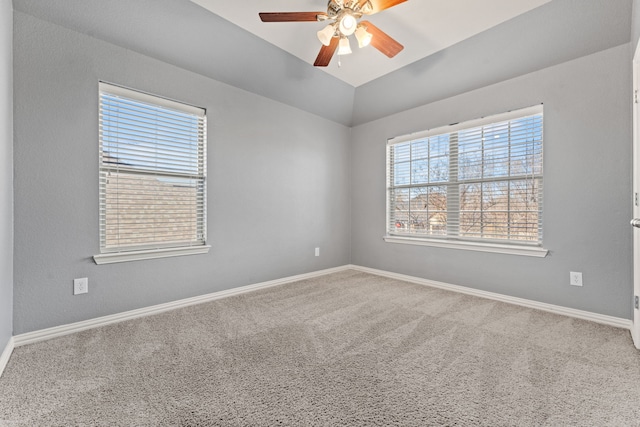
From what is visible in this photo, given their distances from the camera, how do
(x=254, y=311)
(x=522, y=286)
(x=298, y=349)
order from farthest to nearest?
(x=522, y=286) → (x=254, y=311) → (x=298, y=349)

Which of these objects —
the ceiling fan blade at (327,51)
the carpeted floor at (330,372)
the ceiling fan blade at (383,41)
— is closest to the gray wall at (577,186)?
the carpeted floor at (330,372)

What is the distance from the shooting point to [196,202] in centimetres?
294

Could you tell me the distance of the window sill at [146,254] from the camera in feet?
7.63

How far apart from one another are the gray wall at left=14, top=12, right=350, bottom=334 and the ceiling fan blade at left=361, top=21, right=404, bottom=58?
1583mm

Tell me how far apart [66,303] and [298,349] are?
5.94 ft

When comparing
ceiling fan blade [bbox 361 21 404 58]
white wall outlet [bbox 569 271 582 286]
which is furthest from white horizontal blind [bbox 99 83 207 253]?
white wall outlet [bbox 569 271 582 286]

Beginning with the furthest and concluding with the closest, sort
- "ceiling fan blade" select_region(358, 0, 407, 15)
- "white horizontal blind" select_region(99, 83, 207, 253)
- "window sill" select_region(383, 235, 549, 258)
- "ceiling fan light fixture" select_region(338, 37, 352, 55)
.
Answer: "window sill" select_region(383, 235, 549, 258)
"white horizontal blind" select_region(99, 83, 207, 253)
"ceiling fan light fixture" select_region(338, 37, 352, 55)
"ceiling fan blade" select_region(358, 0, 407, 15)

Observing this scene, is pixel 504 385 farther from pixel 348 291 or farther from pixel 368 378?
pixel 348 291

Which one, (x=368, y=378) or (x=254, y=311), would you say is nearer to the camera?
(x=368, y=378)

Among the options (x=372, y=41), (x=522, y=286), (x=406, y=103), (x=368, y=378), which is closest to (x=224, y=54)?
(x=372, y=41)

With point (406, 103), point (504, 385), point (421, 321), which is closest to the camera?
point (504, 385)

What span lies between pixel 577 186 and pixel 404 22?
2.10 m

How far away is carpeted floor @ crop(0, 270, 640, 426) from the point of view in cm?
130

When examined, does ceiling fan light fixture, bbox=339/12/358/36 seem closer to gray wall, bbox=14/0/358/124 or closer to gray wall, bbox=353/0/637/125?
gray wall, bbox=14/0/358/124
